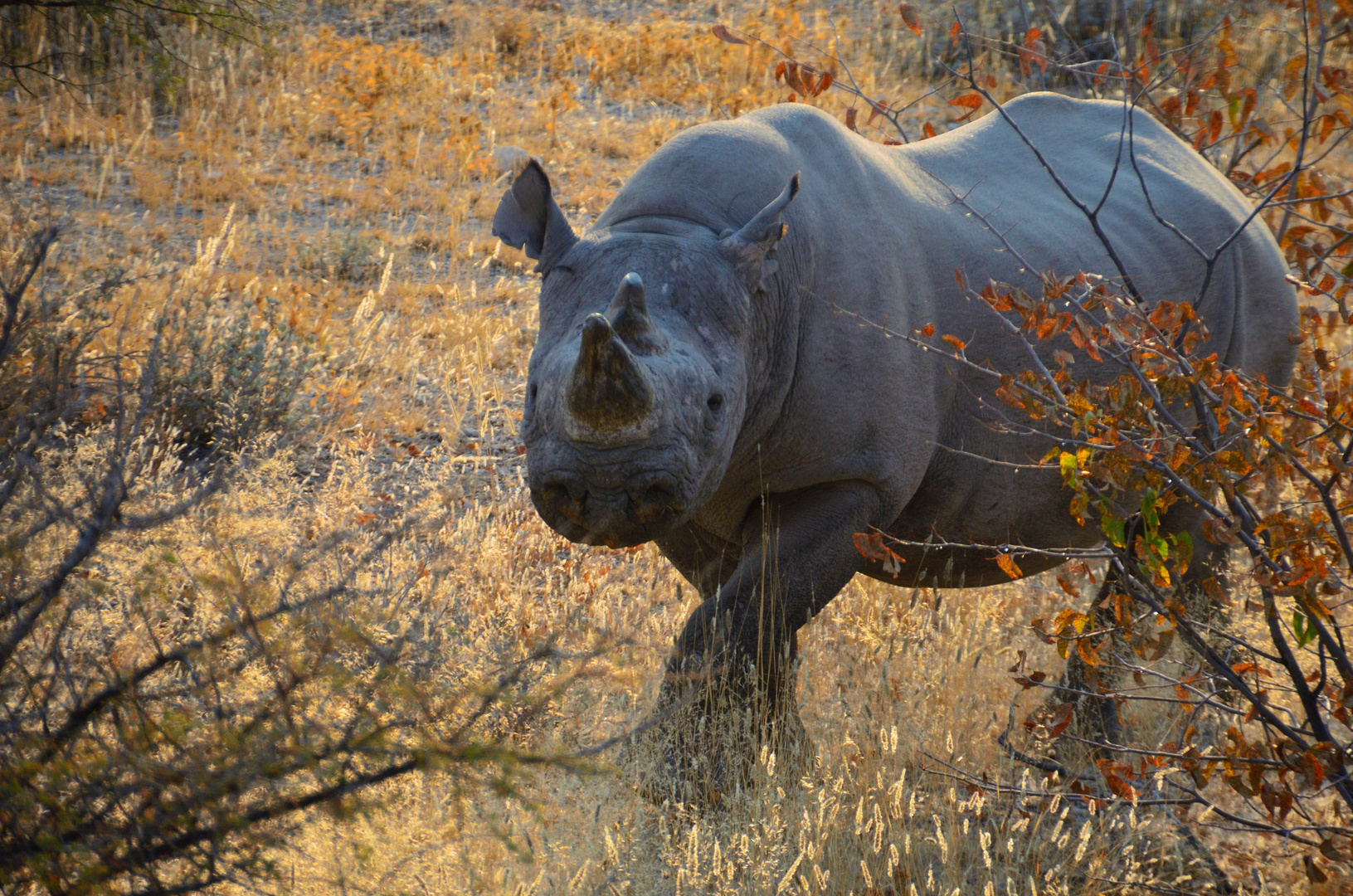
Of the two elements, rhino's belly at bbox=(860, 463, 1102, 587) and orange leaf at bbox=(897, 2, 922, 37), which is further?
rhino's belly at bbox=(860, 463, 1102, 587)

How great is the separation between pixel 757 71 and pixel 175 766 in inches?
449

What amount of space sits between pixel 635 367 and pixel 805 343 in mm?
1082

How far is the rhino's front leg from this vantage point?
11.0 feet

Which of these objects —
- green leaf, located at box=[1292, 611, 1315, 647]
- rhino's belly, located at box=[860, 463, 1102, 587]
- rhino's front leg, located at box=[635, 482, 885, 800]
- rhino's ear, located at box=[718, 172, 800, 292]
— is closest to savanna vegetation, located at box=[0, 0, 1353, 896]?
green leaf, located at box=[1292, 611, 1315, 647]

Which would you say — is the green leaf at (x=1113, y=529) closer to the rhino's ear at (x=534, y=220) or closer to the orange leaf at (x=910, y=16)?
the orange leaf at (x=910, y=16)

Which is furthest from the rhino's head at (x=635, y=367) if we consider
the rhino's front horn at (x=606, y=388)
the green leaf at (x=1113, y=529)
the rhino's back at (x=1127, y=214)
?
the rhino's back at (x=1127, y=214)

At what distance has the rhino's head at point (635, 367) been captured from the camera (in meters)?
2.59

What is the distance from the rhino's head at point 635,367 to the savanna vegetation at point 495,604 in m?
0.41

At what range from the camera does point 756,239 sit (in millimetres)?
3152

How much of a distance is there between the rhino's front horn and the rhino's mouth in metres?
0.14

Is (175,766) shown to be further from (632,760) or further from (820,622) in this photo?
(820,622)

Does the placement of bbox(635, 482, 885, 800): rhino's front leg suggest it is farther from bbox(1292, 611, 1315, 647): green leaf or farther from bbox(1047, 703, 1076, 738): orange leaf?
bbox(1292, 611, 1315, 647): green leaf

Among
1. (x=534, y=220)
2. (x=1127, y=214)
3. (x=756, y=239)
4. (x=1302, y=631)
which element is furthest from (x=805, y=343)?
(x=1127, y=214)

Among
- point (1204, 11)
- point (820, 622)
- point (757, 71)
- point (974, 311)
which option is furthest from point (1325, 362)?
point (1204, 11)
